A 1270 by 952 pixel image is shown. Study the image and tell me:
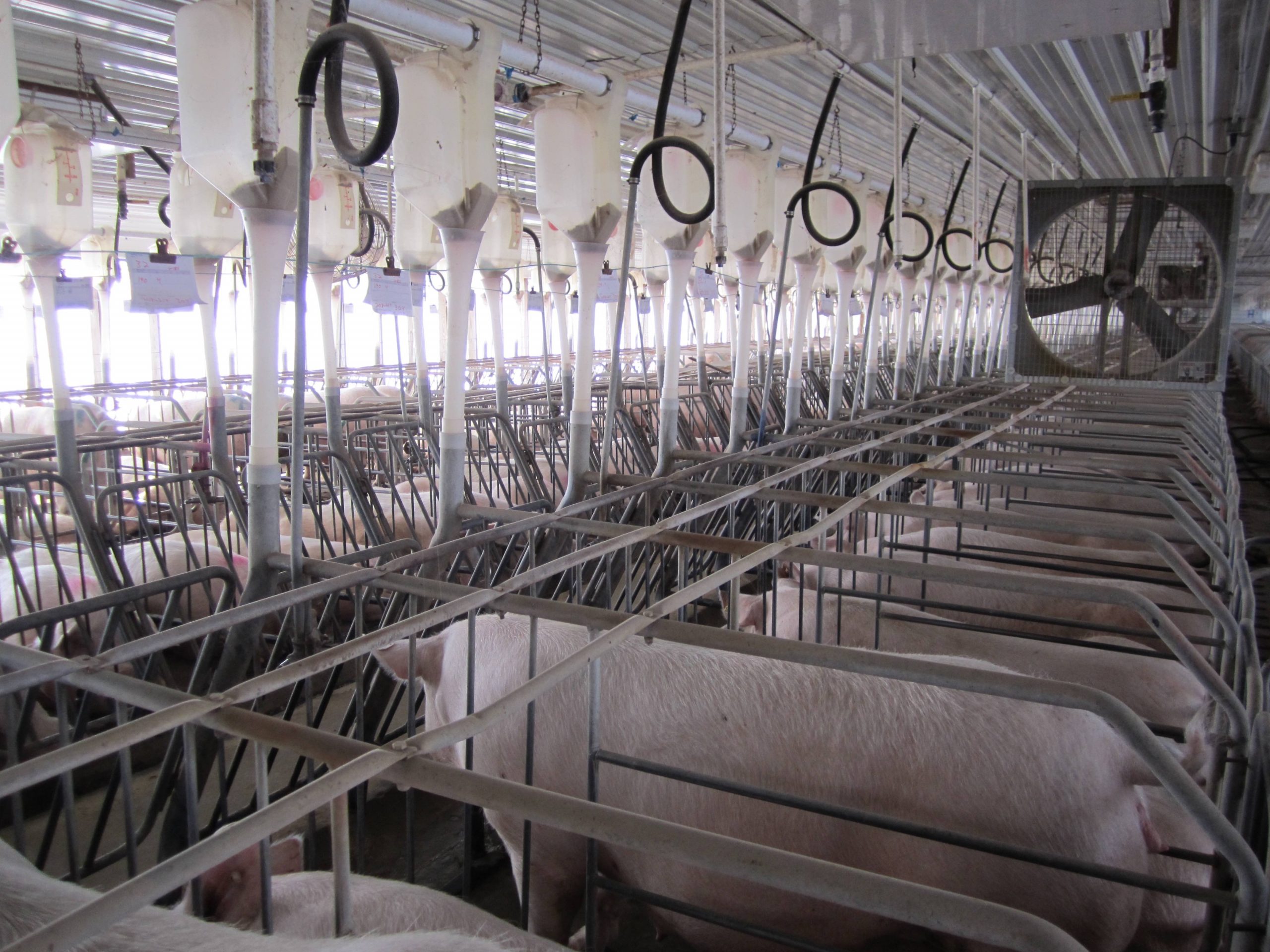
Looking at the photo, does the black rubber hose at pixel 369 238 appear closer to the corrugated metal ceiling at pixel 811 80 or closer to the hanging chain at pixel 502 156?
the corrugated metal ceiling at pixel 811 80

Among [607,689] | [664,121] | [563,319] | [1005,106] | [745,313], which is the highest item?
[1005,106]

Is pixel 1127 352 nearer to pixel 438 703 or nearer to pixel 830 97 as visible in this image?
pixel 830 97

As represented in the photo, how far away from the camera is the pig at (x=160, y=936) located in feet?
3.35

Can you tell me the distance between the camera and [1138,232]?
5508 mm

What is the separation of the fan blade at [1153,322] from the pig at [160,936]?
5.95 meters

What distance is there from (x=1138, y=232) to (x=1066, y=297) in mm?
567

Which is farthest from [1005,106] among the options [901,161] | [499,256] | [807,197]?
[499,256]

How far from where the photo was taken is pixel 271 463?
7.77 ft

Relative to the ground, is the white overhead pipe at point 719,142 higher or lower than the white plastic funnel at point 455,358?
higher

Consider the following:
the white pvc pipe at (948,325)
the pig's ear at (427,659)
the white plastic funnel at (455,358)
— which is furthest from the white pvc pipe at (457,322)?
the white pvc pipe at (948,325)

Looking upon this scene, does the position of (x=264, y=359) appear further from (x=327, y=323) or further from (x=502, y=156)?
(x=502, y=156)

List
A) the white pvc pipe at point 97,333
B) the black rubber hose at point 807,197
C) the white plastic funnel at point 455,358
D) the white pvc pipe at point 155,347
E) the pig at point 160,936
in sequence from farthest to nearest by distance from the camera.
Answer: the white pvc pipe at point 155,347 → the white pvc pipe at point 97,333 → the black rubber hose at point 807,197 → the white plastic funnel at point 455,358 → the pig at point 160,936

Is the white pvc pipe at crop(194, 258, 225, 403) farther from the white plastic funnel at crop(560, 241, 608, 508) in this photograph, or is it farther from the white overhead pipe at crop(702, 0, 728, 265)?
the white overhead pipe at crop(702, 0, 728, 265)

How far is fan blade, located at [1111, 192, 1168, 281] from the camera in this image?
543cm
